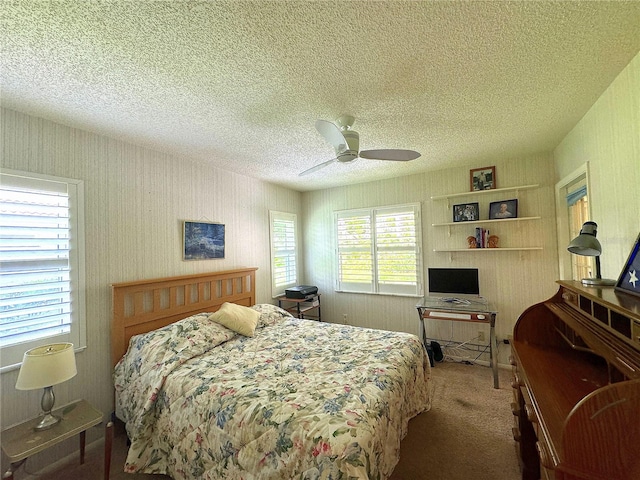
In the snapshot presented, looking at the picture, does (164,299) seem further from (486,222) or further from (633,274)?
(486,222)

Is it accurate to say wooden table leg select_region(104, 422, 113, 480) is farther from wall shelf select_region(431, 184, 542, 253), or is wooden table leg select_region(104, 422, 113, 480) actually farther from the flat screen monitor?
wall shelf select_region(431, 184, 542, 253)

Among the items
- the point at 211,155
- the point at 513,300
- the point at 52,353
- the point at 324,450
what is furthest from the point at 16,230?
the point at 513,300

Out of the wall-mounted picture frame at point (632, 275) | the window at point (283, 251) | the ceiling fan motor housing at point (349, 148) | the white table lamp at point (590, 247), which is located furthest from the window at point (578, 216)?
the window at point (283, 251)

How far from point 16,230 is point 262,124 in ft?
6.16

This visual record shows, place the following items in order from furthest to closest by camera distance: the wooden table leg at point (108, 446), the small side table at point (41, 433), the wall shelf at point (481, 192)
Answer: the wall shelf at point (481, 192)
the wooden table leg at point (108, 446)
the small side table at point (41, 433)

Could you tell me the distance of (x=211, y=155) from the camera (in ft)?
9.48

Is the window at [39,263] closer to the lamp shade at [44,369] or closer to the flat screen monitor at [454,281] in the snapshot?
the lamp shade at [44,369]

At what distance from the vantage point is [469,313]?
9.86 feet

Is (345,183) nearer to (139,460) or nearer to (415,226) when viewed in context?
(415,226)

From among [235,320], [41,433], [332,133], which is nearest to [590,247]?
[332,133]

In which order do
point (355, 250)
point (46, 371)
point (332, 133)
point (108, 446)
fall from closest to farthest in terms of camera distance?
Result: point (46, 371) → point (108, 446) → point (332, 133) → point (355, 250)

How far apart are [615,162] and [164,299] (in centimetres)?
372

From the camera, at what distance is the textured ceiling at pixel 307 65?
3.85 feet

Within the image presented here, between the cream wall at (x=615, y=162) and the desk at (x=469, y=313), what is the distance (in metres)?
1.22
